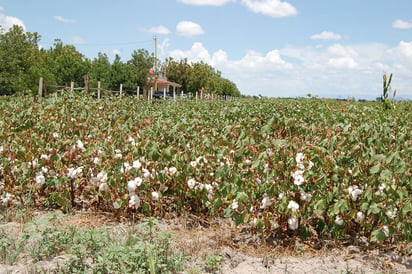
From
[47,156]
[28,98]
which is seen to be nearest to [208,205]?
[47,156]

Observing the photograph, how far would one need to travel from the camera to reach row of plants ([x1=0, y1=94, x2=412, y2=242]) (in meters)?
2.92

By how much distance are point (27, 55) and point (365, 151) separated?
40.7m

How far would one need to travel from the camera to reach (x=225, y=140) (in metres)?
3.55

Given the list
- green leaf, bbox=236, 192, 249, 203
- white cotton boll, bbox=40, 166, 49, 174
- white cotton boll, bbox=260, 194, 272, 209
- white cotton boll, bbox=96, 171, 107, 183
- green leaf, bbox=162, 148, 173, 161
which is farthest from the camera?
white cotton boll, bbox=40, 166, 49, 174

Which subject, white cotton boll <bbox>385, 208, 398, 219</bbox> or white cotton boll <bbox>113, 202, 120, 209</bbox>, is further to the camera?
white cotton boll <bbox>113, 202, 120, 209</bbox>

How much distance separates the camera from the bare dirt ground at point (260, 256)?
2.74 meters

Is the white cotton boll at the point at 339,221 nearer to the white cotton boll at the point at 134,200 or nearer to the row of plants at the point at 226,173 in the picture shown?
the row of plants at the point at 226,173

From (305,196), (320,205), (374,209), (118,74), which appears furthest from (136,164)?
(118,74)

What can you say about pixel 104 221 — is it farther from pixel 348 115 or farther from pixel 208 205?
pixel 348 115

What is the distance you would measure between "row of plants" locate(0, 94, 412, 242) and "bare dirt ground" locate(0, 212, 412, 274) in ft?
0.47

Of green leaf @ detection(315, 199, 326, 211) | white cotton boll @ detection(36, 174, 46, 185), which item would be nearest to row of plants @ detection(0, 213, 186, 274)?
white cotton boll @ detection(36, 174, 46, 185)

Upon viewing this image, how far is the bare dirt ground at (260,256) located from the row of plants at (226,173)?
0.14m

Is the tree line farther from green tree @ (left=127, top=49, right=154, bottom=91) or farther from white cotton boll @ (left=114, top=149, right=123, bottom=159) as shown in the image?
white cotton boll @ (left=114, top=149, right=123, bottom=159)

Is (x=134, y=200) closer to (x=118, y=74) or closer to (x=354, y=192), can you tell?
(x=354, y=192)
